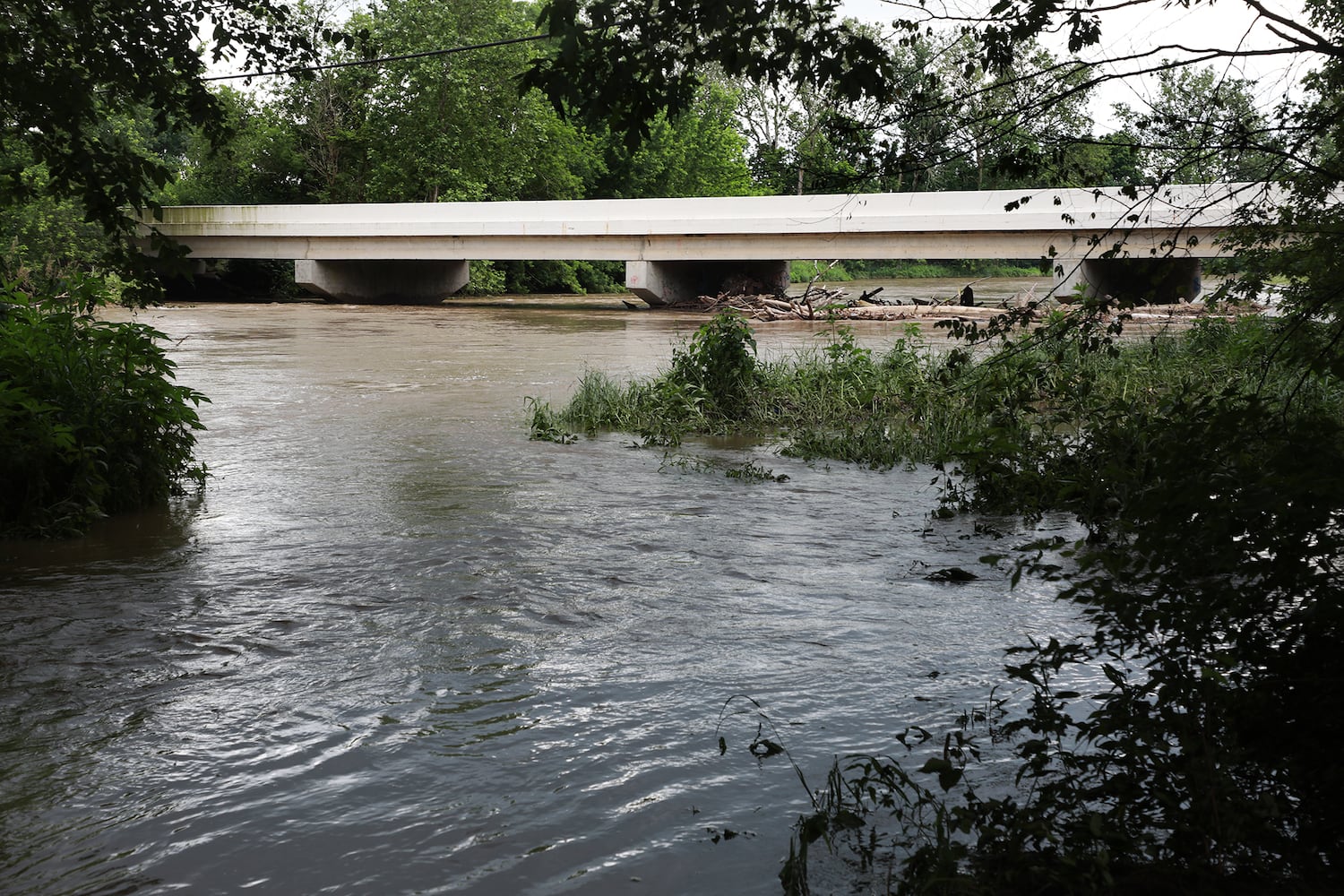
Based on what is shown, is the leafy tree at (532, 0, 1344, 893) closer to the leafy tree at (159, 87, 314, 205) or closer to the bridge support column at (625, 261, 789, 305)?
the bridge support column at (625, 261, 789, 305)

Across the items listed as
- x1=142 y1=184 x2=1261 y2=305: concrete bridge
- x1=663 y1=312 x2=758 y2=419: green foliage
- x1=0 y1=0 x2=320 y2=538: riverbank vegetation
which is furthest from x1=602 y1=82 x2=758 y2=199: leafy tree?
x1=0 y1=0 x2=320 y2=538: riverbank vegetation

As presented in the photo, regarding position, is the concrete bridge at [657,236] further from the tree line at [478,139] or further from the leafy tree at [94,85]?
the leafy tree at [94,85]

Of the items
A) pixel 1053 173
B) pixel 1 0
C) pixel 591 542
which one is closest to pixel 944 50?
pixel 1053 173

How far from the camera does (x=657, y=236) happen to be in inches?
1428

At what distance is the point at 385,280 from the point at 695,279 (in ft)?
36.0

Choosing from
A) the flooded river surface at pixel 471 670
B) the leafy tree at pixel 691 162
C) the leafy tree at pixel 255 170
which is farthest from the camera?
the leafy tree at pixel 691 162

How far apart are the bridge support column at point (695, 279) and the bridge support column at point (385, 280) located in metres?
6.96

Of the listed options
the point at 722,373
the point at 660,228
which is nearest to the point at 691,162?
the point at 660,228

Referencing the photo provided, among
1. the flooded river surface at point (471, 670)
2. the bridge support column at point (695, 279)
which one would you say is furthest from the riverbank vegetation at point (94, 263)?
the bridge support column at point (695, 279)

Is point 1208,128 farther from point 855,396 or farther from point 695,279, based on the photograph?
point 695,279

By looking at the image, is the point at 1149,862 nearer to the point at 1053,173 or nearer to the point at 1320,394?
the point at 1053,173

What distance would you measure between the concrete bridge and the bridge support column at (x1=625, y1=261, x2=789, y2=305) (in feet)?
0.21

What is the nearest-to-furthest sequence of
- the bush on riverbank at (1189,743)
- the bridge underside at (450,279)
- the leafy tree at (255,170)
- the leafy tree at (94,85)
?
the bush on riverbank at (1189,743) → the leafy tree at (94,85) → the bridge underside at (450,279) → the leafy tree at (255,170)

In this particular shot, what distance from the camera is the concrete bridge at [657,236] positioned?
32062 mm
